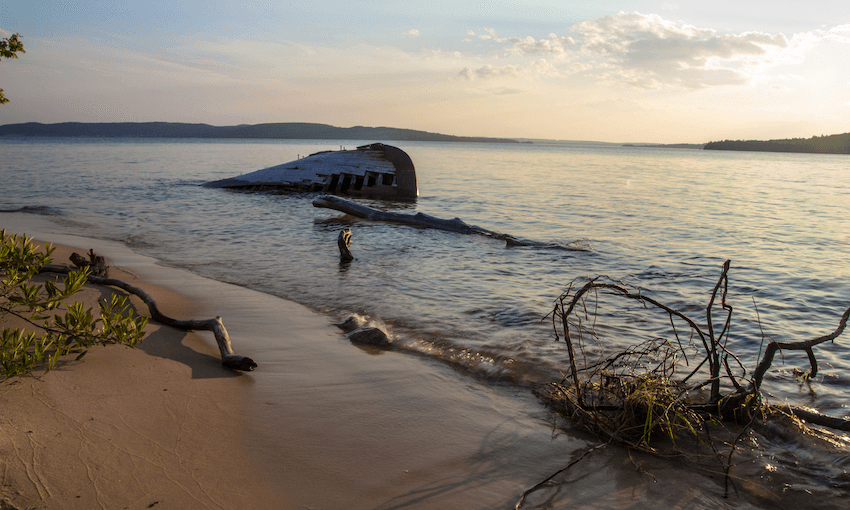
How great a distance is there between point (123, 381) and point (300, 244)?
27.4ft

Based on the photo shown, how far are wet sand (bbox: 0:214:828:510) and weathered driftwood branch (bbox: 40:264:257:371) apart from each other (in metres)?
0.11

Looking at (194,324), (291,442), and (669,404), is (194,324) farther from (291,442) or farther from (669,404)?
(669,404)

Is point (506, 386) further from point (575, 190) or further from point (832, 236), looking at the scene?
point (575, 190)

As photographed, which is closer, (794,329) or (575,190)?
(794,329)

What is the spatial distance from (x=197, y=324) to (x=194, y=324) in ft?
0.18


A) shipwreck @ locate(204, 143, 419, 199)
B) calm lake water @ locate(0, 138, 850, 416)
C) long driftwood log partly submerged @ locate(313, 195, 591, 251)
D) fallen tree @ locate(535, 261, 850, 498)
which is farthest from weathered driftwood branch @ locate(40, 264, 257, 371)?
shipwreck @ locate(204, 143, 419, 199)

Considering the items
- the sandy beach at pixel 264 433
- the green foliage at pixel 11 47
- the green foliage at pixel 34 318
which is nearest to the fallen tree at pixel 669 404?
the sandy beach at pixel 264 433

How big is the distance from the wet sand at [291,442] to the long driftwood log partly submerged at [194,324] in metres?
0.12

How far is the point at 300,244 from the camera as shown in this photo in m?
12.3

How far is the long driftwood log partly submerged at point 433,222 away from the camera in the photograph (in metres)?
12.3

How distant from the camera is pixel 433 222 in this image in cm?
1435

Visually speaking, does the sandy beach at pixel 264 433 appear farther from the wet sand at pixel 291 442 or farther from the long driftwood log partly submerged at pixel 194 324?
the long driftwood log partly submerged at pixel 194 324

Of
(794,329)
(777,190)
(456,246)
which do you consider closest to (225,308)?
(456,246)

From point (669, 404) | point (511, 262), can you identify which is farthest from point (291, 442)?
point (511, 262)
